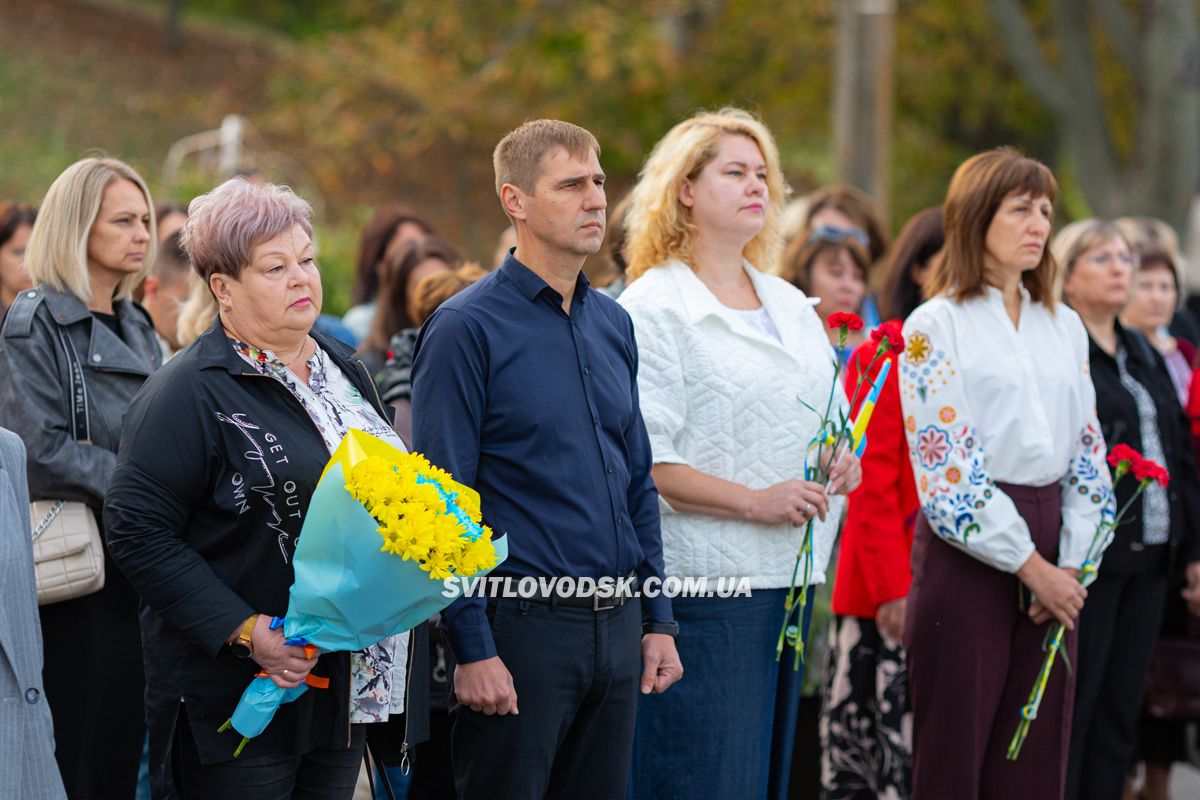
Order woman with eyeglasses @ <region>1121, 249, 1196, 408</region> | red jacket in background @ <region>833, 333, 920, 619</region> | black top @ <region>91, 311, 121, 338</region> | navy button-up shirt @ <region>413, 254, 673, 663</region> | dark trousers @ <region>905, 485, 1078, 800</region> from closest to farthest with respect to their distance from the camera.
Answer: navy button-up shirt @ <region>413, 254, 673, 663</region>, black top @ <region>91, 311, 121, 338</region>, dark trousers @ <region>905, 485, 1078, 800</region>, red jacket in background @ <region>833, 333, 920, 619</region>, woman with eyeglasses @ <region>1121, 249, 1196, 408</region>

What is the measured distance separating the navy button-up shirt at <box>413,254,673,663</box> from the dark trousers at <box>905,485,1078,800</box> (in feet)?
4.55

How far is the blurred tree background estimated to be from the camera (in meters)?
14.3

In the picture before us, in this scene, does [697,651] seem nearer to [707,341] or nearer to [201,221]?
[707,341]

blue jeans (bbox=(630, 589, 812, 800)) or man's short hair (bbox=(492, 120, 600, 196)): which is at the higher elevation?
man's short hair (bbox=(492, 120, 600, 196))

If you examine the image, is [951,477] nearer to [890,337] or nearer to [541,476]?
[890,337]

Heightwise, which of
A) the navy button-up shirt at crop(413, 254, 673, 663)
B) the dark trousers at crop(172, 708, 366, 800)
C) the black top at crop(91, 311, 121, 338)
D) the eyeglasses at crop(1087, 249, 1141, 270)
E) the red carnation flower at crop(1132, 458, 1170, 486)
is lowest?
the dark trousers at crop(172, 708, 366, 800)

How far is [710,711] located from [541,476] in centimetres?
109

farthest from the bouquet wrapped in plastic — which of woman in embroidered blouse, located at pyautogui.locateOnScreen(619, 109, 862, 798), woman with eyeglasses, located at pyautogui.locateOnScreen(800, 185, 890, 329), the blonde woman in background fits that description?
woman with eyeglasses, located at pyautogui.locateOnScreen(800, 185, 890, 329)

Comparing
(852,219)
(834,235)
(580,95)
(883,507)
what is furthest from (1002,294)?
(580,95)

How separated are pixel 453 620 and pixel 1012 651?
213cm

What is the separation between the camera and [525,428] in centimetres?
369

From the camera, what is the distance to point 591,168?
12.5ft

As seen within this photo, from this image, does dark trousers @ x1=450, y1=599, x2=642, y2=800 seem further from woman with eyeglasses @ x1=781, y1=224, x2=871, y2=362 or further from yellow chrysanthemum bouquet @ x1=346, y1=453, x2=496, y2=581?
woman with eyeglasses @ x1=781, y1=224, x2=871, y2=362

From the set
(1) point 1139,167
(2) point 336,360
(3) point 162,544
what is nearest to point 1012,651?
(2) point 336,360
